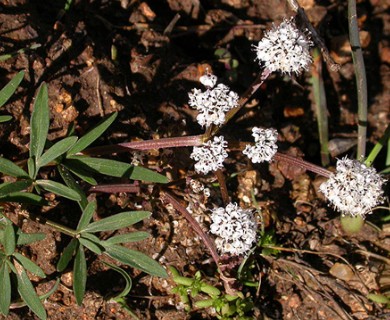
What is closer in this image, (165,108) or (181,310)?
(181,310)

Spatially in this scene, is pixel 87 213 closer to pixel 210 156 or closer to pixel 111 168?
pixel 111 168

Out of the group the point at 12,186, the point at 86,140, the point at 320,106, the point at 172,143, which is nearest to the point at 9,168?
the point at 12,186

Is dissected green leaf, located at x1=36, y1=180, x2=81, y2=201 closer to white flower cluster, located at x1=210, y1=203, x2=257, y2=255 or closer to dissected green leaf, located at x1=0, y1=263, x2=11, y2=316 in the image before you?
dissected green leaf, located at x1=0, y1=263, x2=11, y2=316

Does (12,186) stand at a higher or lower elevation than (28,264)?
higher

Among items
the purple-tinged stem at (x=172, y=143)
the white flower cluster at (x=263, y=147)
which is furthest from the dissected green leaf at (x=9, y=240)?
the white flower cluster at (x=263, y=147)

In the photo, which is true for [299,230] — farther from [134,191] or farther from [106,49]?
[106,49]

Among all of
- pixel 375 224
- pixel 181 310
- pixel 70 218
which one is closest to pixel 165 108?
pixel 70 218
